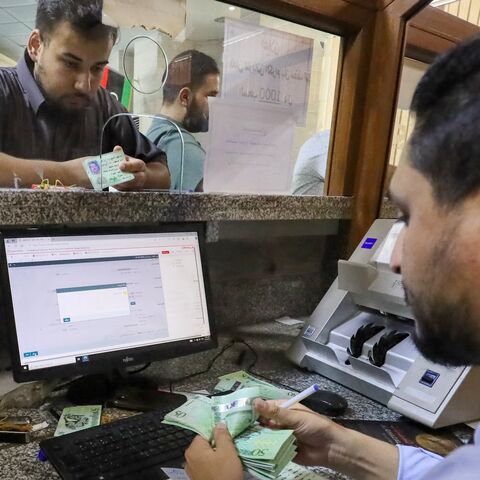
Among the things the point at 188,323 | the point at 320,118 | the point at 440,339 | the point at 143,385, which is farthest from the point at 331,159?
the point at 440,339

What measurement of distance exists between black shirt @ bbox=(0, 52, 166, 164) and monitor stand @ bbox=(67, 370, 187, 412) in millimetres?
495

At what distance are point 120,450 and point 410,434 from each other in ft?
1.76

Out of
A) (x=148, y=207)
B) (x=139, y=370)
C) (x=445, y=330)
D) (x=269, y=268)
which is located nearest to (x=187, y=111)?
(x=148, y=207)

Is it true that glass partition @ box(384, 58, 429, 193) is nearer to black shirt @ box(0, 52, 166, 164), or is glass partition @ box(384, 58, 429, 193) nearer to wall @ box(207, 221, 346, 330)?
wall @ box(207, 221, 346, 330)

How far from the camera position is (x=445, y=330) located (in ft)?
1.84

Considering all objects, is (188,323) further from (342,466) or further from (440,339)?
(440,339)

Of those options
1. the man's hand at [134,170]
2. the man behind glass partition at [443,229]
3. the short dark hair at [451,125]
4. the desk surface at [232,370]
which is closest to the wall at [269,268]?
the desk surface at [232,370]

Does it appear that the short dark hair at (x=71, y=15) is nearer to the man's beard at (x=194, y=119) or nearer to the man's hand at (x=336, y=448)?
the man's beard at (x=194, y=119)

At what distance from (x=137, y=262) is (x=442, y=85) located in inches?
26.4

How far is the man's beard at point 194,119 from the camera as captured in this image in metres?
1.23

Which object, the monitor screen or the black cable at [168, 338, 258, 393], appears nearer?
the monitor screen

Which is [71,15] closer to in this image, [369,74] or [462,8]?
[369,74]

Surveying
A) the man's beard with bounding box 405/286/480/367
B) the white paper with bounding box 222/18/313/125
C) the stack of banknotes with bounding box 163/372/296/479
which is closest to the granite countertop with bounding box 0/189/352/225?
the white paper with bounding box 222/18/313/125

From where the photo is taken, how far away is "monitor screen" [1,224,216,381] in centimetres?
85
